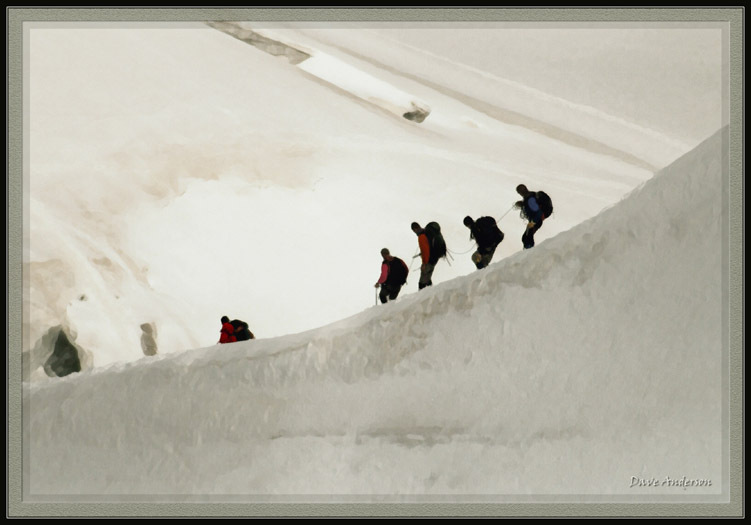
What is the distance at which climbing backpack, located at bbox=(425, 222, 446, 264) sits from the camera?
1117 cm

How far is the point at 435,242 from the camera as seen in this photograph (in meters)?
11.2

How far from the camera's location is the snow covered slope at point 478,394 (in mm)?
9641

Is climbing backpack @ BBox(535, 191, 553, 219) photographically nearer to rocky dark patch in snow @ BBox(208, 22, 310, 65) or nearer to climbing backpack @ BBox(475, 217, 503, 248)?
climbing backpack @ BBox(475, 217, 503, 248)

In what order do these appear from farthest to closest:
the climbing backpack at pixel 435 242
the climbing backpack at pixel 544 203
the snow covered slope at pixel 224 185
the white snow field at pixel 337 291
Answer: the snow covered slope at pixel 224 185 → the climbing backpack at pixel 435 242 → the climbing backpack at pixel 544 203 → the white snow field at pixel 337 291

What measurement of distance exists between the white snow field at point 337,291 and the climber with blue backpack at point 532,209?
43 cm

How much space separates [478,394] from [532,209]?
95.1 inches

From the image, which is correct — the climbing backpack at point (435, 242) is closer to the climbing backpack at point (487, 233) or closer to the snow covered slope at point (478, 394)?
the climbing backpack at point (487, 233)

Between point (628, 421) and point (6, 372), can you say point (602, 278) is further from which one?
point (6, 372)

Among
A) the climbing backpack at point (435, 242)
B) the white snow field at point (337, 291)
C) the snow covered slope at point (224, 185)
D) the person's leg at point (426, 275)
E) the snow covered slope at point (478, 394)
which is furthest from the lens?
the snow covered slope at point (224, 185)

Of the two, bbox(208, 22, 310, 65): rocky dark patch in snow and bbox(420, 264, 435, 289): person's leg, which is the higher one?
bbox(208, 22, 310, 65): rocky dark patch in snow

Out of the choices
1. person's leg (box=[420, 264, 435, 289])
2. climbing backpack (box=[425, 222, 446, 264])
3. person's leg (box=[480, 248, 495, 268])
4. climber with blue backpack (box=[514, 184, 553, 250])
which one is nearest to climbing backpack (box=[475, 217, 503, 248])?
person's leg (box=[480, 248, 495, 268])

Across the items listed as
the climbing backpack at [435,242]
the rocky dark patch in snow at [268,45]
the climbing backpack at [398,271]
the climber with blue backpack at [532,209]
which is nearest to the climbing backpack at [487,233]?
the climber with blue backpack at [532,209]

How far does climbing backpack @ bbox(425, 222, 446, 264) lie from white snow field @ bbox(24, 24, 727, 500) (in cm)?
54

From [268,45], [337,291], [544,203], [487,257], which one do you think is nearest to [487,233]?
[487,257]
